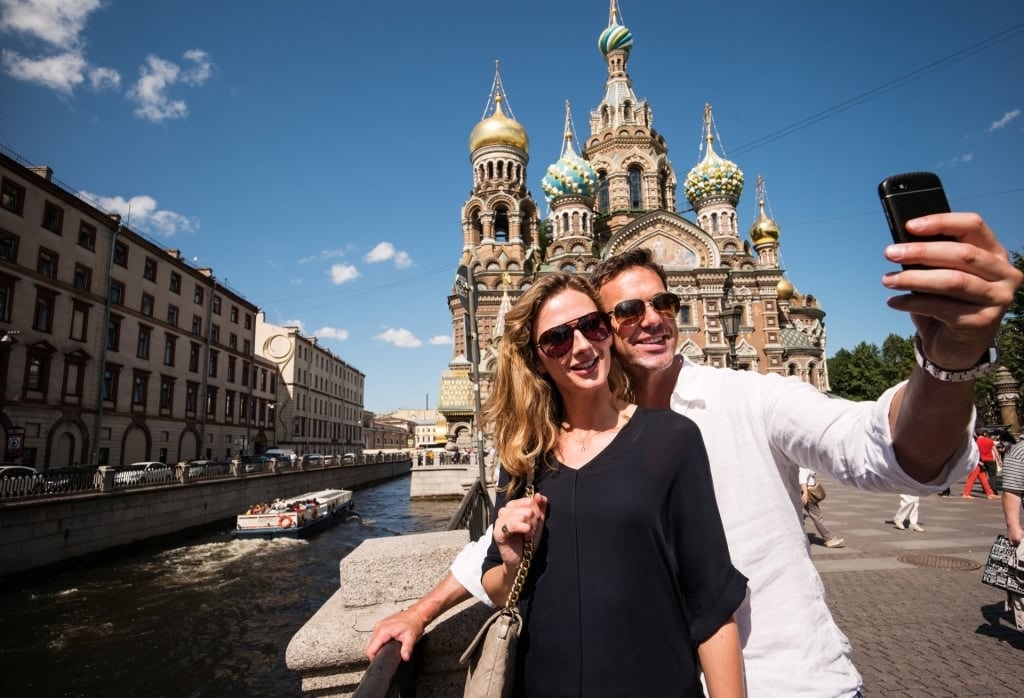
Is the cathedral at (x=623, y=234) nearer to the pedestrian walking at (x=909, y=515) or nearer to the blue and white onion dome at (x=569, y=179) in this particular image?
the blue and white onion dome at (x=569, y=179)

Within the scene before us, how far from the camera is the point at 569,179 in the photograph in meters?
41.3

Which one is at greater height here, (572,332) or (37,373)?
(37,373)

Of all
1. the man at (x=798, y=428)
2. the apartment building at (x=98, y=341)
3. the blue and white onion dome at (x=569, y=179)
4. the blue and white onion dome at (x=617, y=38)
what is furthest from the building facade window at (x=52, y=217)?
the blue and white onion dome at (x=617, y=38)

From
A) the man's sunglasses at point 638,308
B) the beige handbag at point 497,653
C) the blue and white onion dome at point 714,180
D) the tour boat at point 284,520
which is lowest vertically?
the tour boat at point 284,520

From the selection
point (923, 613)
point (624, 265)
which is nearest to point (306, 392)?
point (923, 613)

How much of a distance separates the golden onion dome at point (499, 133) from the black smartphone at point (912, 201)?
47308 mm

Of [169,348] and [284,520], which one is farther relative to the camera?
[169,348]

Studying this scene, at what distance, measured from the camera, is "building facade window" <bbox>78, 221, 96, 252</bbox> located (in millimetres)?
24156

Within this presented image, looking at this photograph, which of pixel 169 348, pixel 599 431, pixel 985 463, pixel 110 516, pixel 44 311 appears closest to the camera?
pixel 599 431

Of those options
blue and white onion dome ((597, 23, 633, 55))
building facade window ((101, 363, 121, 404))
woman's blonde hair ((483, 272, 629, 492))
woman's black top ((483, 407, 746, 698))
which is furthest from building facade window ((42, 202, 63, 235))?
blue and white onion dome ((597, 23, 633, 55))

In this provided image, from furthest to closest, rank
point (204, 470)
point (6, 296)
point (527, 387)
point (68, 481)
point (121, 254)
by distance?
1. point (121, 254)
2. point (204, 470)
3. point (6, 296)
4. point (68, 481)
5. point (527, 387)

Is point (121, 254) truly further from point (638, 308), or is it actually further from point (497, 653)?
point (497, 653)

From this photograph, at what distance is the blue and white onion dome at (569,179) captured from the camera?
41378 millimetres

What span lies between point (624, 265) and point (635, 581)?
1371mm
